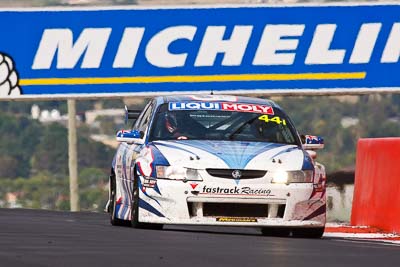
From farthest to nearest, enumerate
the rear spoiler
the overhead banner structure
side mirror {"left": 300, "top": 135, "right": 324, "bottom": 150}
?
the overhead banner structure < the rear spoiler < side mirror {"left": 300, "top": 135, "right": 324, "bottom": 150}

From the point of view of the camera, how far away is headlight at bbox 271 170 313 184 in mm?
15062

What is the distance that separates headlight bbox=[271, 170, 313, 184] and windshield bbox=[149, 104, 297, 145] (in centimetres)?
94

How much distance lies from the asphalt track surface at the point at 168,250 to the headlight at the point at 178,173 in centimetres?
→ 51

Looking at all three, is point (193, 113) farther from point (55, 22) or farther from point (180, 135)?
point (55, 22)

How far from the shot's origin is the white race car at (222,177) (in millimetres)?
14953

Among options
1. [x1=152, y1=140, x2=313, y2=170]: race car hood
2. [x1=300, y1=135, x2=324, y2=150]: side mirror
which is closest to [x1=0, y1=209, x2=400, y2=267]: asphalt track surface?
[x1=152, y1=140, x2=313, y2=170]: race car hood

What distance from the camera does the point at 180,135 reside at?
52.5ft

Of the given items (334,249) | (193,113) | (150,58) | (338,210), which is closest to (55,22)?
(150,58)

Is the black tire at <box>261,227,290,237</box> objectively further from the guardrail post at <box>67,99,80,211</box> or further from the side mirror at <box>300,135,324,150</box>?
the guardrail post at <box>67,99,80,211</box>

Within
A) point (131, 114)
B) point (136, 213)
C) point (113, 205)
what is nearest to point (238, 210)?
point (136, 213)

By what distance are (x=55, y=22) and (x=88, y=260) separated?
66.6 ft

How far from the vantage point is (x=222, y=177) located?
49.1ft

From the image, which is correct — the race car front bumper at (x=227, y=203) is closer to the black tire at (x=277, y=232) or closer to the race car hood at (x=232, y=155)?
the race car hood at (x=232, y=155)

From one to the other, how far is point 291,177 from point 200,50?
16.1 m
